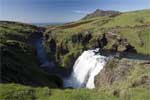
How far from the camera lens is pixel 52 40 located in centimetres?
11231

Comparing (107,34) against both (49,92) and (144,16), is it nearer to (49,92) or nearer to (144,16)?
(144,16)

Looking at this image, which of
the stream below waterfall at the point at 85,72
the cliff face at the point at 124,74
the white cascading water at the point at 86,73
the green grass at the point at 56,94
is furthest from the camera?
the stream below waterfall at the point at 85,72

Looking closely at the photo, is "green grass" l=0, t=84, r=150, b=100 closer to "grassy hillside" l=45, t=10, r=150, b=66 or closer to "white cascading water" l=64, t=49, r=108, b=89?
"white cascading water" l=64, t=49, r=108, b=89

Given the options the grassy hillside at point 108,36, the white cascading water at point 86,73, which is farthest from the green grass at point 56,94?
the grassy hillside at point 108,36

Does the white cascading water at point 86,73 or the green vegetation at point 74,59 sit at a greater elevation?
the green vegetation at point 74,59

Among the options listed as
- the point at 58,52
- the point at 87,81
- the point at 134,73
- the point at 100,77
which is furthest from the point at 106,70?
the point at 58,52

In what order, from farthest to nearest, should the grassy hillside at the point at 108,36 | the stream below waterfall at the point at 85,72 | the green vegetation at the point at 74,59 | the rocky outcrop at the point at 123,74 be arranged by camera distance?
the grassy hillside at the point at 108,36
the stream below waterfall at the point at 85,72
the rocky outcrop at the point at 123,74
the green vegetation at the point at 74,59

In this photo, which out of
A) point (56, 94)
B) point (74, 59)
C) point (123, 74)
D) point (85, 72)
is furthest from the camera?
point (74, 59)

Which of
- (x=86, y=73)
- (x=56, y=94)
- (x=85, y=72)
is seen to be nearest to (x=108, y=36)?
(x=85, y=72)

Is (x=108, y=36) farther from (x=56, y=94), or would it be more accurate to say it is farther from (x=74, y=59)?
(x=56, y=94)

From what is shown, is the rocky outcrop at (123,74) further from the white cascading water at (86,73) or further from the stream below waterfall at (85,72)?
the white cascading water at (86,73)

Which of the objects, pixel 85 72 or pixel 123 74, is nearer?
pixel 123 74

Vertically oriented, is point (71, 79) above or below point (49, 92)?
below

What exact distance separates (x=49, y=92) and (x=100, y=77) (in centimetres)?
2351
